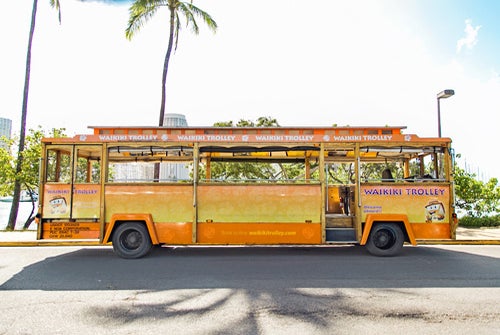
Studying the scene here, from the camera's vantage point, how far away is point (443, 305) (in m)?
4.78

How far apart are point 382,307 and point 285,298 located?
1.33m

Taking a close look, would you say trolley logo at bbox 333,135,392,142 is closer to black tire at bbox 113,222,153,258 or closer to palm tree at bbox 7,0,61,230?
black tire at bbox 113,222,153,258

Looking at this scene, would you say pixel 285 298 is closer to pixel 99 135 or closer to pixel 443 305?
pixel 443 305

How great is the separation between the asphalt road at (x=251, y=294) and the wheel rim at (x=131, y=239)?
16.1 inches

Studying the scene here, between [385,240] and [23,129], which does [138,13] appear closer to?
[23,129]

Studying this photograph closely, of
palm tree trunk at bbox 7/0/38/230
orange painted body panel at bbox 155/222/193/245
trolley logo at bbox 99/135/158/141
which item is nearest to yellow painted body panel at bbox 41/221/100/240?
orange painted body panel at bbox 155/222/193/245

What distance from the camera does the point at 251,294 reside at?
17.0 feet

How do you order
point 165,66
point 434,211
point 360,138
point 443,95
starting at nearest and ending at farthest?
point 434,211, point 360,138, point 443,95, point 165,66

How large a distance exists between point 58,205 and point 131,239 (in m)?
1.91

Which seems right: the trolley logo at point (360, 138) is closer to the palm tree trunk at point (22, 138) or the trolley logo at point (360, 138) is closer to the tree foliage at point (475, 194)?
the tree foliage at point (475, 194)

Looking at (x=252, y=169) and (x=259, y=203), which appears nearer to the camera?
(x=259, y=203)

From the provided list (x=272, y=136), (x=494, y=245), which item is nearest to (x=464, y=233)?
(x=494, y=245)

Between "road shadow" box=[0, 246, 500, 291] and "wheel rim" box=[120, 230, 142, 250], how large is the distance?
37 cm

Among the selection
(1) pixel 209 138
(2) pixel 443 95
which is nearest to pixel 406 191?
(1) pixel 209 138
